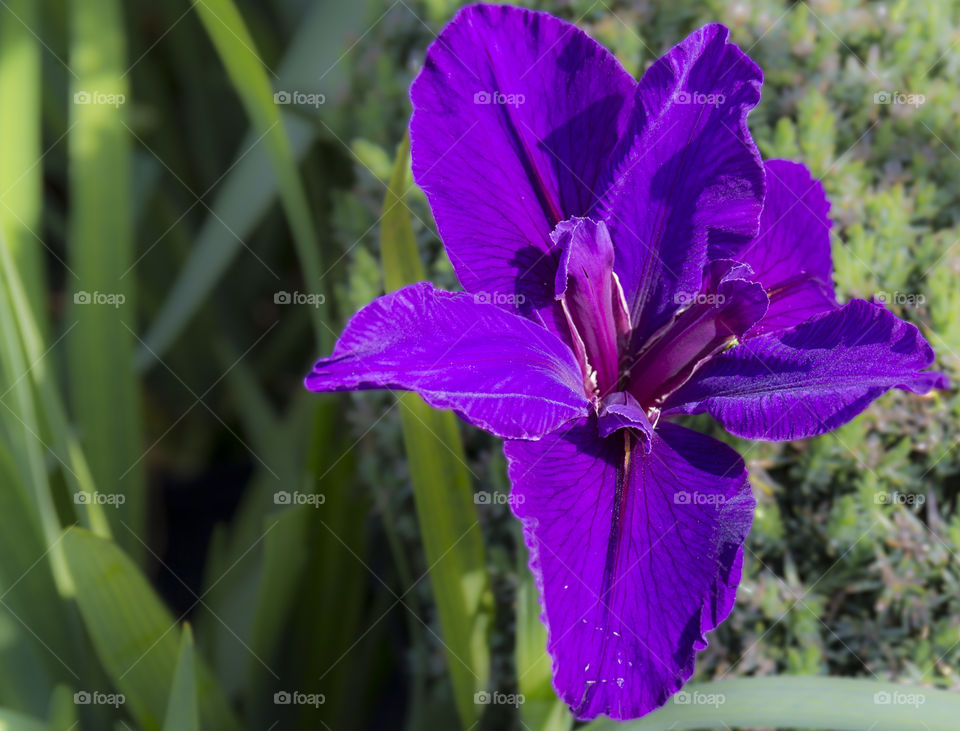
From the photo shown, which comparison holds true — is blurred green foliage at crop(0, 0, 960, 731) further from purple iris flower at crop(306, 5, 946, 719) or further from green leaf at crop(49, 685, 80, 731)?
purple iris flower at crop(306, 5, 946, 719)

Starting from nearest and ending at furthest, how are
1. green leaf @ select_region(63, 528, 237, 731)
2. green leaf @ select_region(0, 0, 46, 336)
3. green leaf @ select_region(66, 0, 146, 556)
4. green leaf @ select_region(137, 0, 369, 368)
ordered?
green leaf @ select_region(63, 528, 237, 731) → green leaf @ select_region(0, 0, 46, 336) → green leaf @ select_region(66, 0, 146, 556) → green leaf @ select_region(137, 0, 369, 368)

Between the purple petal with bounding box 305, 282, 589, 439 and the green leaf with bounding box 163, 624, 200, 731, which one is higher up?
the purple petal with bounding box 305, 282, 589, 439

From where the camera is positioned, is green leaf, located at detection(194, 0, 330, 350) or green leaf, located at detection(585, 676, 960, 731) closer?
green leaf, located at detection(585, 676, 960, 731)

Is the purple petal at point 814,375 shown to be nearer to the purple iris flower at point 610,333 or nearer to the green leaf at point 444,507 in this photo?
the purple iris flower at point 610,333

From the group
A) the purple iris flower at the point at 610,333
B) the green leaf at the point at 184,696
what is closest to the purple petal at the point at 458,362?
the purple iris flower at the point at 610,333

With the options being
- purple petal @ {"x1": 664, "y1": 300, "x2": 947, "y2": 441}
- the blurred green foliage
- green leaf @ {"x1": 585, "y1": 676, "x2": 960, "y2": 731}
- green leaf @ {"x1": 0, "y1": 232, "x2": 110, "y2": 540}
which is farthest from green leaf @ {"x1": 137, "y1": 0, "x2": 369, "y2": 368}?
green leaf @ {"x1": 585, "y1": 676, "x2": 960, "y2": 731}

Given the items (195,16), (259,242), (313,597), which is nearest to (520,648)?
(313,597)

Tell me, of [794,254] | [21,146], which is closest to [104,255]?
[21,146]
